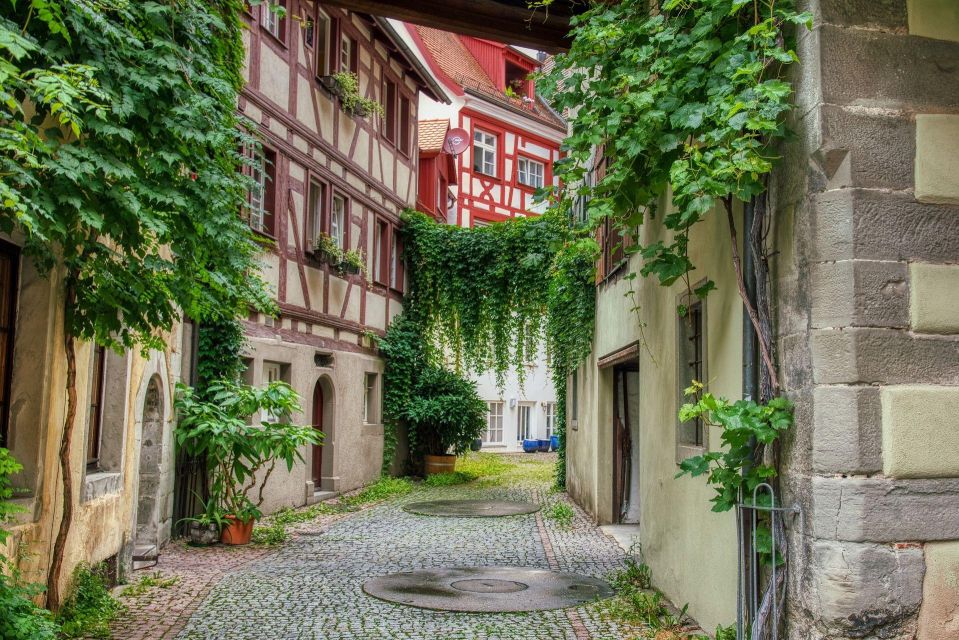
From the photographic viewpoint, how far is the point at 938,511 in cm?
408

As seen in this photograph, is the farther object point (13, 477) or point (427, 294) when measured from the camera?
point (427, 294)

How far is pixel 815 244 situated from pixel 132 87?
3.51 meters

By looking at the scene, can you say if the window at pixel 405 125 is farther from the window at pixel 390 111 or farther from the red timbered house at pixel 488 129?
the red timbered house at pixel 488 129

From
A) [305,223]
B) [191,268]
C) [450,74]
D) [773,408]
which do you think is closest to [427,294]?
[305,223]

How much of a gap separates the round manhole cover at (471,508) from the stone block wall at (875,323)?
932 centimetres

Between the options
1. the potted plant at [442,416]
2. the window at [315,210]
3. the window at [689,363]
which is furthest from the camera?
the potted plant at [442,416]

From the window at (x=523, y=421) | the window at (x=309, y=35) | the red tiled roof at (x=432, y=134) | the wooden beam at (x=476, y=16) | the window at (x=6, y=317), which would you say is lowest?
the window at (x=523, y=421)

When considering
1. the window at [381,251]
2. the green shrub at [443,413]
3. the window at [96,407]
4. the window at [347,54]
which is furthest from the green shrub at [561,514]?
the window at [347,54]

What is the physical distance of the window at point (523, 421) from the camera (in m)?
32.0

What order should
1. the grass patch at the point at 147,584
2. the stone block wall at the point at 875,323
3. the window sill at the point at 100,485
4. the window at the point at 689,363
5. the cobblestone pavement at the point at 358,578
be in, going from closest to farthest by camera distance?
the stone block wall at the point at 875,323
the cobblestone pavement at the point at 358,578
the window at the point at 689,363
the window sill at the point at 100,485
the grass patch at the point at 147,584

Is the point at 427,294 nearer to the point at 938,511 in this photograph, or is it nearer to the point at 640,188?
the point at 640,188

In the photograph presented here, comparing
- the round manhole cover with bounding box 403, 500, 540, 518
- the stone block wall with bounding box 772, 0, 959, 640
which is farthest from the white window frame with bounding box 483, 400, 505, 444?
the stone block wall with bounding box 772, 0, 959, 640

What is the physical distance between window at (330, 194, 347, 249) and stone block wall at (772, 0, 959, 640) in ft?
40.1

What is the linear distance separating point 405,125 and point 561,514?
977cm
